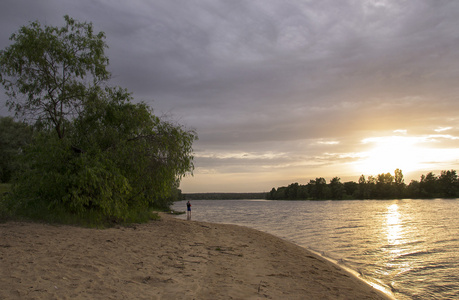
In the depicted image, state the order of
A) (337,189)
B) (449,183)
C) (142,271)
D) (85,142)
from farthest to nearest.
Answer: (337,189) → (449,183) → (85,142) → (142,271)

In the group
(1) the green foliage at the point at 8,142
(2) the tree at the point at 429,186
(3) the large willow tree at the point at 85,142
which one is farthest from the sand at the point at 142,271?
(2) the tree at the point at 429,186

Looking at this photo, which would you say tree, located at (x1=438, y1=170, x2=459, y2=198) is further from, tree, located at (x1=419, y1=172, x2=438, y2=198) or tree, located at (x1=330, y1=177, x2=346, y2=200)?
tree, located at (x1=330, y1=177, x2=346, y2=200)

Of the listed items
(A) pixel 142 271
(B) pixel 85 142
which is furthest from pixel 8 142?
(A) pixel 142 271

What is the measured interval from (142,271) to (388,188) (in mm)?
150998

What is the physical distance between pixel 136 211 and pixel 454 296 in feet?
54.1

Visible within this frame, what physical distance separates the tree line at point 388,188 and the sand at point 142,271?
145m

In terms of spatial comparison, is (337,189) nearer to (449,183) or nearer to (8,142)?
(449,183)

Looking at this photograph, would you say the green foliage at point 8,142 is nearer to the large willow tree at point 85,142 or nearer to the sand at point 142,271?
the large willow tree at point 85,142

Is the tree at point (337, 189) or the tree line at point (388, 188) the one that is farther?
the tree at point (337, 189)

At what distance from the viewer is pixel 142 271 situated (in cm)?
832

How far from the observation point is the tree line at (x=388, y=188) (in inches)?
5153

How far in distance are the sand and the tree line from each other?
475 feet

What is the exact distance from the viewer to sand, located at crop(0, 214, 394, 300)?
6.59 meters

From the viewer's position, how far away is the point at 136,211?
64.9 ft
